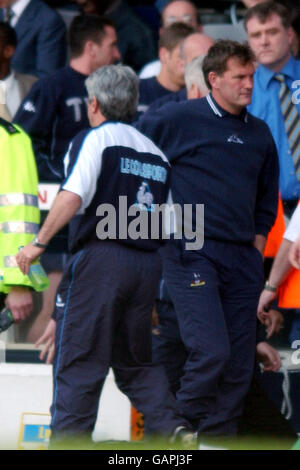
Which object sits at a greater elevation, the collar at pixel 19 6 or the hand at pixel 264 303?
the collar at pixel 19 6

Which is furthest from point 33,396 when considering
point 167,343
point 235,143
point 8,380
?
point 235,143

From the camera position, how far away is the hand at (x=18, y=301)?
5008mm

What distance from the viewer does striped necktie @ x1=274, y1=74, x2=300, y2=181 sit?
20.3 feet

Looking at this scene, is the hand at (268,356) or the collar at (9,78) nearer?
the hand at (268,356)

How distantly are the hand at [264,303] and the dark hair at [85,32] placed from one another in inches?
92.9

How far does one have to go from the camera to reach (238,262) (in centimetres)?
518

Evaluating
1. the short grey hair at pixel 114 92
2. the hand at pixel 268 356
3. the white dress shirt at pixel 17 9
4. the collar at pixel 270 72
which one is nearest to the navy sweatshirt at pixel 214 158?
the short grey hair at pixel 114 92

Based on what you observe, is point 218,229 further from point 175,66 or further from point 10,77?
point 10,77

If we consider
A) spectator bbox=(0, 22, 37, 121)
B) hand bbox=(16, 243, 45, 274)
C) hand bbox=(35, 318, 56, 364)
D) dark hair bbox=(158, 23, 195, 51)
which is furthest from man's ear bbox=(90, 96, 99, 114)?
spectator bbox=(0, 22, 37, 121)

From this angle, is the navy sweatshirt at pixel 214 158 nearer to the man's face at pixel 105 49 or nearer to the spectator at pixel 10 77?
the man's face at pixel 105 49

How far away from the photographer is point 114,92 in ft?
16.6

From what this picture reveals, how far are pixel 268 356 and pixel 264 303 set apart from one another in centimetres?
37

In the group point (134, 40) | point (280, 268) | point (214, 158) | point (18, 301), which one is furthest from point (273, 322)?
point (134, 40)

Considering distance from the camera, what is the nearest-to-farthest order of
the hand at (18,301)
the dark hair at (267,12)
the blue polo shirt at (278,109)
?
1. the hand at (18,301)
2. the blue polo shirt at (278,109)
3. the dark hair at (267,12)
